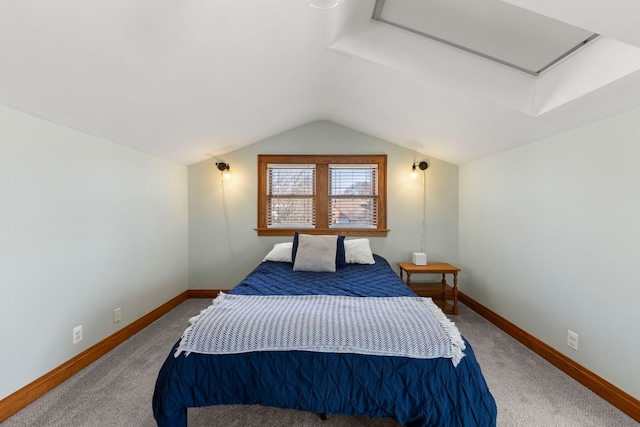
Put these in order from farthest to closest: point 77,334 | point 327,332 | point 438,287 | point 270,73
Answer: point 438,287, point 270,73, point 77,334, point 327,332

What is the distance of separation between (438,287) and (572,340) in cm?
140

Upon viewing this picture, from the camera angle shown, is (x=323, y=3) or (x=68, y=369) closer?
(x=323, y=3)

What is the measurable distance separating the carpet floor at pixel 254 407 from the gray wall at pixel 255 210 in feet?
4.83

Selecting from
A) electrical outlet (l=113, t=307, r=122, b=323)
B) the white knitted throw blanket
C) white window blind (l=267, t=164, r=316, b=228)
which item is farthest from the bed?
white window blind (l=267, t=164, r=316, b=228)

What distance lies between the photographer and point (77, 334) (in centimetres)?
200

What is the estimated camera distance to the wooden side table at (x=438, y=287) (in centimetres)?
306

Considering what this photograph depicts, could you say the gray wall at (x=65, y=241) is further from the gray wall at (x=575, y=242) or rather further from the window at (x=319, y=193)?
the gray wall at (x=575, y=242)

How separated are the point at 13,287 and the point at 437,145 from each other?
12.7 ft

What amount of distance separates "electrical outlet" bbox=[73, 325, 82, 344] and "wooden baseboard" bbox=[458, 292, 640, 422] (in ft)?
12.3

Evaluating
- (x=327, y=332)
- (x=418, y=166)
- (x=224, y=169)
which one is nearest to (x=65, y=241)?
(x=224, y=169)

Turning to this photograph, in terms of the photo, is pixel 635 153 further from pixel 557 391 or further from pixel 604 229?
pixel 557 391

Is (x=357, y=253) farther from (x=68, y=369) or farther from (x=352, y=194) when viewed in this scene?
(x=68, y=369)

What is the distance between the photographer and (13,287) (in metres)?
1.60

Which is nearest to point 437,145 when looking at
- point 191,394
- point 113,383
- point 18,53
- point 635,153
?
point 635,153
